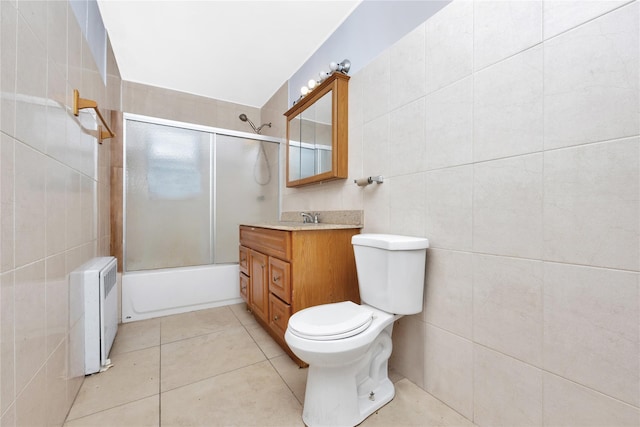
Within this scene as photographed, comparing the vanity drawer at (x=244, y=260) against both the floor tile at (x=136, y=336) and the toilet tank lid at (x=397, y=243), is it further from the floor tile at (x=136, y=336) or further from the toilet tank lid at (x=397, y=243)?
the toilet tank lid at (x=397, y=243)

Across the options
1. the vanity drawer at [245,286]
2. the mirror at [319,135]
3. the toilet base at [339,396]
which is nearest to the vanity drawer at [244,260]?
the vanity drawer at [245,286]

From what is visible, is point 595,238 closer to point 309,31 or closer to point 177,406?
point 177,406

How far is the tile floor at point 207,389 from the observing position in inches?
45.7

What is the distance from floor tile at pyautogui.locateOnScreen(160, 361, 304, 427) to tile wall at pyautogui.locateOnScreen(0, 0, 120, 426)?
0.44 meters

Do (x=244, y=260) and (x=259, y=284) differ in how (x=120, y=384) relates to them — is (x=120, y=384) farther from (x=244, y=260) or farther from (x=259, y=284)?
(x=244, y=260)

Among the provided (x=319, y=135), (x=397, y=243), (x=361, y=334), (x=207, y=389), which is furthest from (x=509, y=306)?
(x=319, y=135)

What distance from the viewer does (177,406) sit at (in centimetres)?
123

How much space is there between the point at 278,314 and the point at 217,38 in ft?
7.06

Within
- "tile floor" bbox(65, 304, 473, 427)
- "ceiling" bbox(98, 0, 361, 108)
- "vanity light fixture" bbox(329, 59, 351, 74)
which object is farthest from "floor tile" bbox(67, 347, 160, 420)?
"ceiling" bbox(98, 0, 361, 108)

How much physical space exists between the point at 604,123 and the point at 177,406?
6.38 ft

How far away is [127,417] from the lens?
45.6 inches

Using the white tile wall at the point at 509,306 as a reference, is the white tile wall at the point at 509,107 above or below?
above

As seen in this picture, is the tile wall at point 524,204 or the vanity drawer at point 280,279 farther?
the vanity drawer at point 280,279

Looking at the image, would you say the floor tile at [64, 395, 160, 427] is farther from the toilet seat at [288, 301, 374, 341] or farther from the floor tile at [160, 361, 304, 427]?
the toilet seat at [288, 301, 374, 341]
